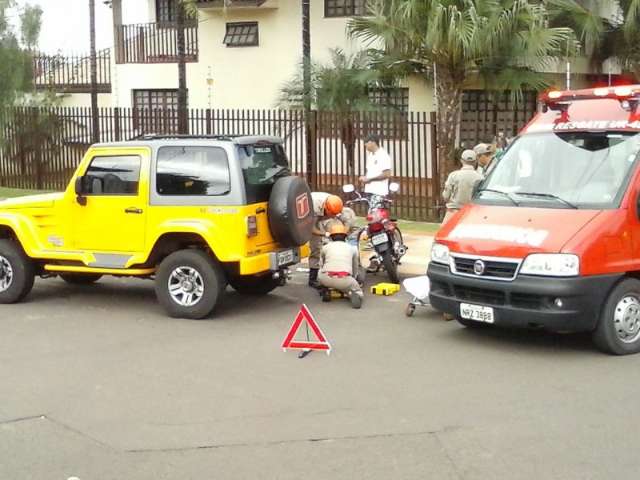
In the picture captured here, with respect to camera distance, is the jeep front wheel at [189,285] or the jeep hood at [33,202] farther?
the jeep hood at [33,202]

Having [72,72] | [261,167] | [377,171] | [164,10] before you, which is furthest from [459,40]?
[72,72]

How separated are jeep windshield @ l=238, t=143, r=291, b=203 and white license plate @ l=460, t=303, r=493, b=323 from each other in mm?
2565

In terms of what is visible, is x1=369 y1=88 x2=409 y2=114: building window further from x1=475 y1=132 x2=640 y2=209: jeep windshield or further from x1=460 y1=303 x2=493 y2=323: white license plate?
x1=460 y1=303 x2=493 y2=323: white license plate

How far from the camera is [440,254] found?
8.41 m

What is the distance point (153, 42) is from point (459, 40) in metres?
13.6

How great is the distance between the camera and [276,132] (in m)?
18.1

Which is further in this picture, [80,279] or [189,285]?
[80,279]


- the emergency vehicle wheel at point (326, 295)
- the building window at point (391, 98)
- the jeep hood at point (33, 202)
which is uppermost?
the building window at point (391, 98)

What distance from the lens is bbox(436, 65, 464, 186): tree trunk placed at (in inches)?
642

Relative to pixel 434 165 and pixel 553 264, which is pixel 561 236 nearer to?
pixel 553 264

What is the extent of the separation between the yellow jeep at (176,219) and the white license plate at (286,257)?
0.01m

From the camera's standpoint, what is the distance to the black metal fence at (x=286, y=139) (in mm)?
16641

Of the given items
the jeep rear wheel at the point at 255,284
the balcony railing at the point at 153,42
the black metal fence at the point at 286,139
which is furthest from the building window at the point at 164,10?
the jeep rear wheel at the point at 255,284

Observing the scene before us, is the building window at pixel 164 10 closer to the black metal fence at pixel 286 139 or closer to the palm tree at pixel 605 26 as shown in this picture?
the black metal fence at pixel 286 139
